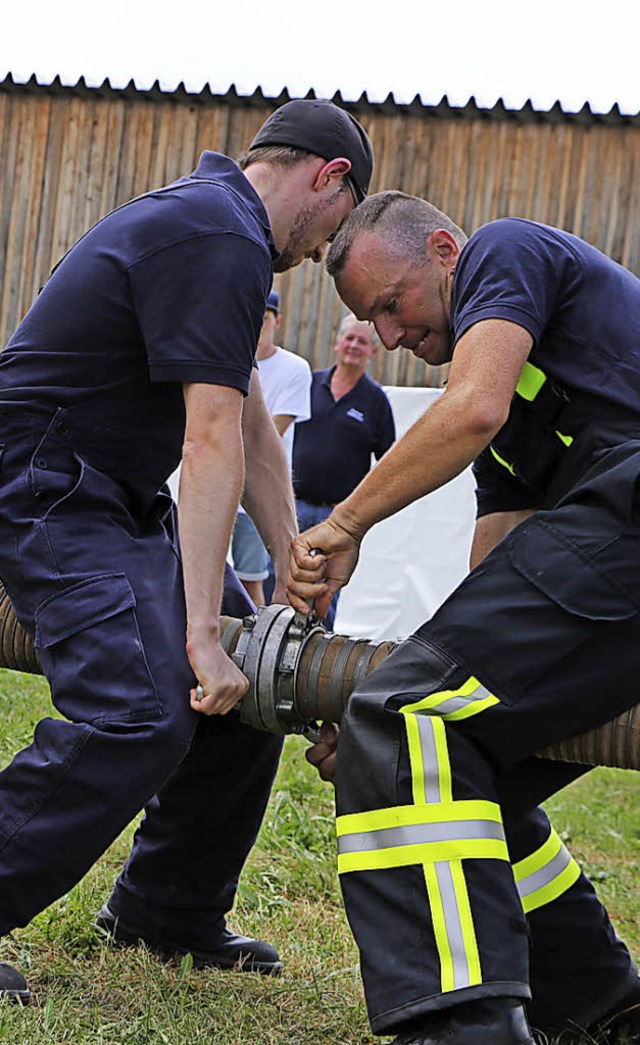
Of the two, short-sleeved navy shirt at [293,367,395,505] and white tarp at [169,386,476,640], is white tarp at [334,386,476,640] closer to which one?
white tarp at [169,386,476,640]

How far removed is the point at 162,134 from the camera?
9.83 metres

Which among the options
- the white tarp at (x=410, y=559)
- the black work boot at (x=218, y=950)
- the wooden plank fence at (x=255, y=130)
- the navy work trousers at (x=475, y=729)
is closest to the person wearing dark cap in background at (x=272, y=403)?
the white tarp at (x=410, y=559)

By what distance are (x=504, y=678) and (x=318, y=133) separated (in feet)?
4.69

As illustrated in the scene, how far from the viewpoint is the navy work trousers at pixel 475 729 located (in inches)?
85.4

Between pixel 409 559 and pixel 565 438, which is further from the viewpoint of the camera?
pixel 409 559

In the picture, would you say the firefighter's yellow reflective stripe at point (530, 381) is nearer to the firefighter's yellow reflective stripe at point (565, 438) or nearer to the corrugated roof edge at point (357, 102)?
the firefighter's yellow reflective stripe at point (565, 438)

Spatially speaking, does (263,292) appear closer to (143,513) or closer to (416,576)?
(143,513)

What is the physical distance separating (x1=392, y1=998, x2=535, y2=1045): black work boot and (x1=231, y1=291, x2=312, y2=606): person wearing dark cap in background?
14.8 feet

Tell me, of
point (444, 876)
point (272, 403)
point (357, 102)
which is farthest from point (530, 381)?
point (357, 102)

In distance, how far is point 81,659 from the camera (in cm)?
253

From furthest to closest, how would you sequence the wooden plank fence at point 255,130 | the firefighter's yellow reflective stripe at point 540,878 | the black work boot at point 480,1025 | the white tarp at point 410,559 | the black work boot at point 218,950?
the wooden plank fence at point 255,130
the white tarp at point 410,559
the black work boot at point 218,950
the firefighter's yellow reflective stripe at point 540,878
the black work boot at point 480,1025

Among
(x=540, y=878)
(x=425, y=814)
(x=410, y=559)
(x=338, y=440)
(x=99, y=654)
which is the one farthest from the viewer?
(x=410, y=559)

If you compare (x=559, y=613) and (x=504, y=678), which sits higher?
(x=559, y=613)

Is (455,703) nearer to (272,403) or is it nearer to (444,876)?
(444,876)
